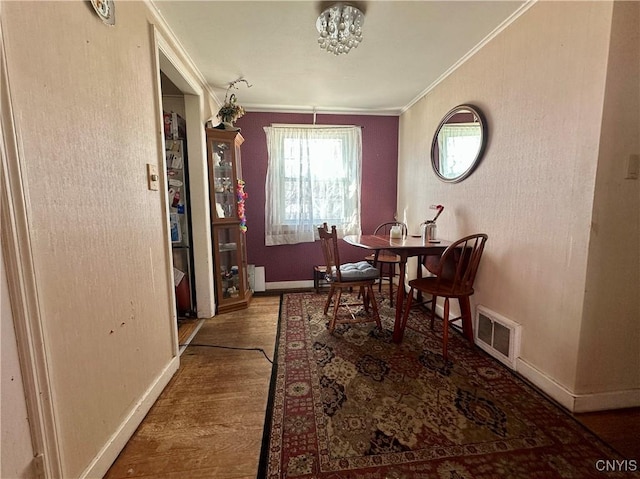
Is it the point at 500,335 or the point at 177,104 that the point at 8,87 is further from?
the point at 500,335

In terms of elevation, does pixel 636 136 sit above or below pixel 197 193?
above

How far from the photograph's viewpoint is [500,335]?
6.18 ft

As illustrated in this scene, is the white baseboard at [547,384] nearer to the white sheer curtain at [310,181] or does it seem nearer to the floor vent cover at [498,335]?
the floor vent cover at [498,335]

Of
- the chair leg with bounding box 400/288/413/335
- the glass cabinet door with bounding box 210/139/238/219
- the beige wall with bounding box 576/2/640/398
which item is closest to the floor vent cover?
the beige wall with bounding box 576/2/640/398

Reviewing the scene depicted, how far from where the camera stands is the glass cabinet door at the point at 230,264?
2.88 meters

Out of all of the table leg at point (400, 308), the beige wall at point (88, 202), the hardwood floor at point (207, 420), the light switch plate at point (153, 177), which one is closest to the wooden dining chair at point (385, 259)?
the table leg at point (400, 308)

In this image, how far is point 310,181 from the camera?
135 inches

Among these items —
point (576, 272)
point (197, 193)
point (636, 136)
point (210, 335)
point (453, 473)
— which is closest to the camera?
point (453, 473)

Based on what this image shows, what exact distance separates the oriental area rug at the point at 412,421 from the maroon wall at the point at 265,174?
1.60 meters

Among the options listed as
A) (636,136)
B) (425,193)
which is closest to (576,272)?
(636,136)

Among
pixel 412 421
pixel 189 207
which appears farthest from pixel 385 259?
→ pixel 189 207

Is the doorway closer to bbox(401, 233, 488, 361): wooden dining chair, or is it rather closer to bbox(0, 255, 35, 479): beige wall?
bbox(0, 255, 35, 479): beige wall

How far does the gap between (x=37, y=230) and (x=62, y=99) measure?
0.47m

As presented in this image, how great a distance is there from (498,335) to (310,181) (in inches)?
95.6
